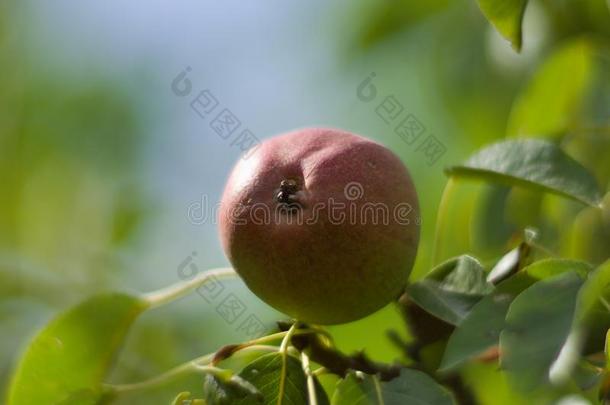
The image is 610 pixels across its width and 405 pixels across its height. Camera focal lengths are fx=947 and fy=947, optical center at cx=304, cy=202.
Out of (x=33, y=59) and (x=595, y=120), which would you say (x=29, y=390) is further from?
(x=33, y=59)

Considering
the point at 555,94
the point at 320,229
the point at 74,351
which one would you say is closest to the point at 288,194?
the point at 320,229

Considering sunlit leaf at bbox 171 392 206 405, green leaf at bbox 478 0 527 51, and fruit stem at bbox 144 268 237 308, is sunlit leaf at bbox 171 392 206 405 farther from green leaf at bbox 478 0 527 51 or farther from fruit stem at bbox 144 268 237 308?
green leaf at bbox 478 0 527 51

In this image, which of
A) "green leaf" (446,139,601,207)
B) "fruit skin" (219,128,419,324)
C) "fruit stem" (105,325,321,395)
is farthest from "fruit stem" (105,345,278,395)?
"green leaf" (446,139,601,207)

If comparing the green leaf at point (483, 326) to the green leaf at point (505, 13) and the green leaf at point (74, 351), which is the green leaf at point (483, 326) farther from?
the green leaf at point (74, 351)

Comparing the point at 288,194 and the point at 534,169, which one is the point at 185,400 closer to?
the point at 288,194

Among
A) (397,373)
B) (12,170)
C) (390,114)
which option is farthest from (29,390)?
(12,170)

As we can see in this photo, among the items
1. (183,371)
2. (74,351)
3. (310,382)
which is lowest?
(310,382)
